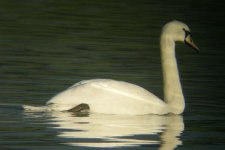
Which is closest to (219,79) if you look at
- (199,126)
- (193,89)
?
(193,89)

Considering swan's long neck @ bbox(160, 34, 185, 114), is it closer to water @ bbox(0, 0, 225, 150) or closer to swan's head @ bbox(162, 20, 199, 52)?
swan's head @ bbox(162, 20, 199, 52)

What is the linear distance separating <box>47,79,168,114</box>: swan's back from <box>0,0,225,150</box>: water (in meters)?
0.14

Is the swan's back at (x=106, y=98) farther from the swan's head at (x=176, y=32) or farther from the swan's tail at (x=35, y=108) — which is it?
the swan's head at (x=176, y=32)

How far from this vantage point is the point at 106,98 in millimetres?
13031

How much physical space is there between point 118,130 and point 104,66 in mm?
6001

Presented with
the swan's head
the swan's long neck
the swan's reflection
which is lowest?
the swan's reflection

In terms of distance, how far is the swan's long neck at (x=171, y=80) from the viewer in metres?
13.7

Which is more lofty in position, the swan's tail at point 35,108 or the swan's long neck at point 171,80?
the swan's long neck at point 171,80

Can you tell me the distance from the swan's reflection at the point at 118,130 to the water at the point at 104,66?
0.4 inches

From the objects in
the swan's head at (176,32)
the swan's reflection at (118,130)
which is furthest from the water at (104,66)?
the swan's head at (176,32)

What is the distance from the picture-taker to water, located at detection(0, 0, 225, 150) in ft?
38.1

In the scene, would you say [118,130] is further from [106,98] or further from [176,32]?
[176,32]

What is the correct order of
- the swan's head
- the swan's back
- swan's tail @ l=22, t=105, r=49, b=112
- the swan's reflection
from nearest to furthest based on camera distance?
the swan's reflection < swan's tail @ l=22, t=105, r=49, b=112 < the swan's back < the swan's head

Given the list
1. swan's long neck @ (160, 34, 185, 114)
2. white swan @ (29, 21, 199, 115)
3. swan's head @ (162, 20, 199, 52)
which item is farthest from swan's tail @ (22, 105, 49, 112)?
swan's head @ (162, 20, 199, 52)
